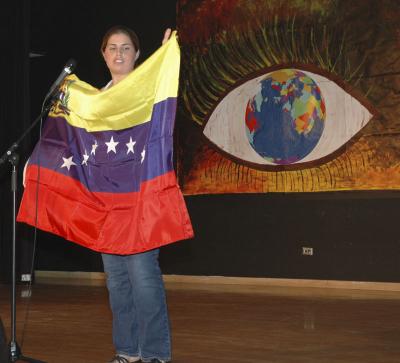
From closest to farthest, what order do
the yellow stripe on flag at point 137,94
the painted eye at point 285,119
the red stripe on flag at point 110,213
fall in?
the red stripe on flag at point 110,213, the yellow stripe on flag at point 137,94, the painted eye at point 285,119

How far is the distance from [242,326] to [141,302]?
1.65 metres

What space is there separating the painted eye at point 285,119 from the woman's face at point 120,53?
4270 millimetres

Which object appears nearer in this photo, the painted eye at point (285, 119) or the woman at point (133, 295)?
the woman at point (133, 295)

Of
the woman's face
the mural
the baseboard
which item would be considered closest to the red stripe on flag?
the woman's face

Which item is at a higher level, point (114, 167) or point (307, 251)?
point (114, 167)

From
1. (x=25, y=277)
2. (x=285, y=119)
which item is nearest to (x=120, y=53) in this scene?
(x=285, y=119)

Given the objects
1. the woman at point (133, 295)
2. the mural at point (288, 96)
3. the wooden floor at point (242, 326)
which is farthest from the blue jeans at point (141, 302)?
the mural at point (288, 96)

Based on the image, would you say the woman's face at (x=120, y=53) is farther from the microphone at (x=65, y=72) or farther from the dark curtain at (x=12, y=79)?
the dark curtain at (x=12, y=79)

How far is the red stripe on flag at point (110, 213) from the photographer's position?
295 cm

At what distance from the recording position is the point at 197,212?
8.05m

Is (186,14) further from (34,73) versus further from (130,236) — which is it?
(130,236)

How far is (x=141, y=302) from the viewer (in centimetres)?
295

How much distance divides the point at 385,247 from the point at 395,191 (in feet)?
1.65

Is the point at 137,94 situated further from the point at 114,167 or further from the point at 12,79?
the point at 12,79
